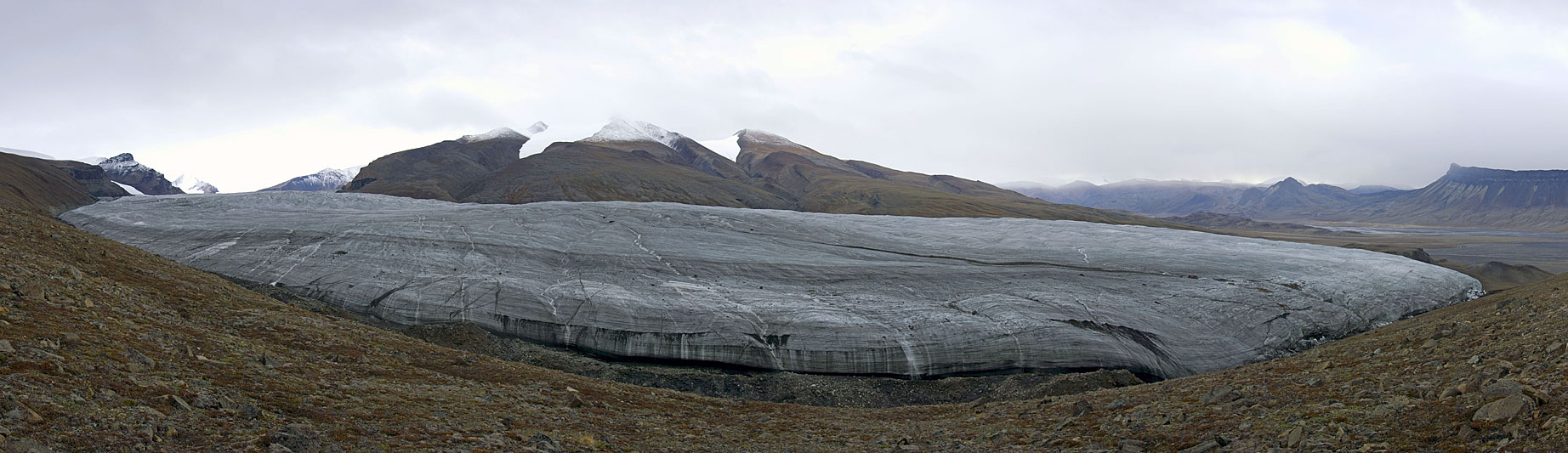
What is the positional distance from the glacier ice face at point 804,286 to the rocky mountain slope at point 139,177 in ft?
634

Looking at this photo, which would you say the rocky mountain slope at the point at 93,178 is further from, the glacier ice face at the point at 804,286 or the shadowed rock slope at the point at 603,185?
the glacier ice face at the point at 804,286

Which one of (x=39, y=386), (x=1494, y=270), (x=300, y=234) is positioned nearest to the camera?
(x=39, y=386)

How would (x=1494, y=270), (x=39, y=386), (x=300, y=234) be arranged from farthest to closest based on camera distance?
(x=1494, y=270)
(x=300, y=234)
(x=39, y=386)

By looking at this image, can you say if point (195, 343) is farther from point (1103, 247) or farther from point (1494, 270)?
point (1494, 270)

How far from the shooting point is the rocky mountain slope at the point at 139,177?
602 ft

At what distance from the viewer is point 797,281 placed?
28531 millimetres

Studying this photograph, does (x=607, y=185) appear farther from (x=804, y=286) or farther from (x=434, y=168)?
(x=804, y=286)

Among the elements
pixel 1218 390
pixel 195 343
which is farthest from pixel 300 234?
pixel 1218 390

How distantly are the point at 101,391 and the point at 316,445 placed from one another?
2699mm

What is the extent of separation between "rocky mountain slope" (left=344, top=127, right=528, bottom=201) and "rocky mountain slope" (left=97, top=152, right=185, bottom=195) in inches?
2732

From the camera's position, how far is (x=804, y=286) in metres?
28.0

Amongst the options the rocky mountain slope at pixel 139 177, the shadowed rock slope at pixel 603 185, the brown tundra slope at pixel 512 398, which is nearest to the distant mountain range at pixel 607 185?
the shadowed rock slope at pixel 603 185

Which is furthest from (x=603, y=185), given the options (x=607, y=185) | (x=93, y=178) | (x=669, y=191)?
(x=93, y=178)

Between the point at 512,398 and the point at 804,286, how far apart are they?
15.0m
